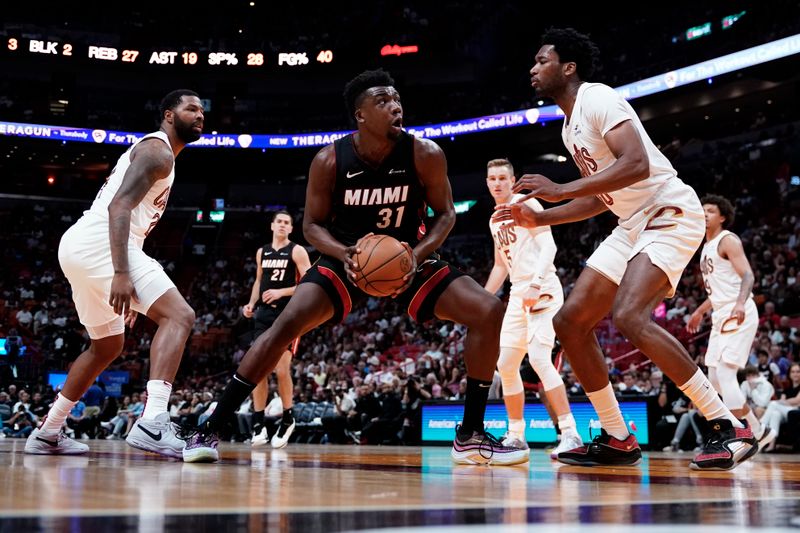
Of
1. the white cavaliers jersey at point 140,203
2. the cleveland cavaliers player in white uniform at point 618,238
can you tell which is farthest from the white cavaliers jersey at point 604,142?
the white cavaliers jersey at point 140,203

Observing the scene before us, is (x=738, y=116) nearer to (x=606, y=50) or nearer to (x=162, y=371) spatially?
(x=606, y=50)

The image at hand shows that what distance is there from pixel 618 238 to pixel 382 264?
49.4 inches

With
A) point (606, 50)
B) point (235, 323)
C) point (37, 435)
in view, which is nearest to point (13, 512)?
point (37, 435)

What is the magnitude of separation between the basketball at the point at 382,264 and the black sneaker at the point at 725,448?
5.33 ft

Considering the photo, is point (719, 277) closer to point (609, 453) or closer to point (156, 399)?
point (609, 453)

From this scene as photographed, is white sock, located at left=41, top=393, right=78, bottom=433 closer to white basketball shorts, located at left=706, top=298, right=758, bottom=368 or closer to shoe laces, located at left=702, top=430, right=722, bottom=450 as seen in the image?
shoe laces, located at left=702, top=430, right=722, bottom=450

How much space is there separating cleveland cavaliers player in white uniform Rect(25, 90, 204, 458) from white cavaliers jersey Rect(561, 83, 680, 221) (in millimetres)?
2157

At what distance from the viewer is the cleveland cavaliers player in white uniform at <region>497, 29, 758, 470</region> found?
379 centimetres

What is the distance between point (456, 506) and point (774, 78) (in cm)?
2042

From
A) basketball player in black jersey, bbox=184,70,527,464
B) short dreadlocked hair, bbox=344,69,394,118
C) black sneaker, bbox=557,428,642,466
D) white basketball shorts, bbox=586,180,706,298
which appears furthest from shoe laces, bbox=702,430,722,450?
short dreadlocked hair, bbox=344,69,394,118

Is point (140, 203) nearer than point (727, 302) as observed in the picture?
Yes

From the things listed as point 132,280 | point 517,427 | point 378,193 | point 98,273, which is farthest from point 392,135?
point 517,427

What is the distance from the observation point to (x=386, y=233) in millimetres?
4277

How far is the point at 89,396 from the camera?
15781 millimetres
